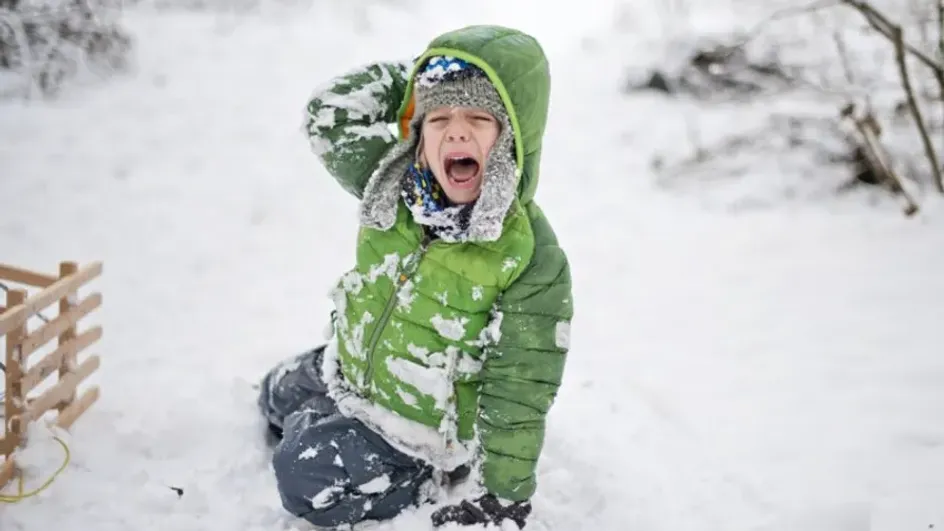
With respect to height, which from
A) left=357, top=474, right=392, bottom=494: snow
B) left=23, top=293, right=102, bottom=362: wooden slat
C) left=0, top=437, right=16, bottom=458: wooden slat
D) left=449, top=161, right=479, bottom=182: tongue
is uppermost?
left=449, top=161, right=479, bottom=182: tongue

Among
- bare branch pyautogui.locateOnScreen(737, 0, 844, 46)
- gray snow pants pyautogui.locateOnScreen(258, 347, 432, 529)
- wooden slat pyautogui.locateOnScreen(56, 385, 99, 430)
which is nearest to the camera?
gray snow pants pyautogui.locateOnScreen(258, 347, 432, 529)

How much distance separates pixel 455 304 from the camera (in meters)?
2.11

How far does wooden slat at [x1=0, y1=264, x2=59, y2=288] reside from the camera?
8.52 feet

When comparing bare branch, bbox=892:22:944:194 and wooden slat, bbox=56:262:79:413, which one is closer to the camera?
wooden slat, bbox=56:262:79:413

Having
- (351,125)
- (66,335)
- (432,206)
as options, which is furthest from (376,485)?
(66,335)

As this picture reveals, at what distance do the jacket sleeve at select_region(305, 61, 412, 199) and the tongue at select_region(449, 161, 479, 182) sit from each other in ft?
0.96

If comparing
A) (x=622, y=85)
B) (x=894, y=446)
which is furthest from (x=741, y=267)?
(x=622, y=85)

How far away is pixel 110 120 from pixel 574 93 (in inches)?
173

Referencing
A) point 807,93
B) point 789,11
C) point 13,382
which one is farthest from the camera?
point 807,93

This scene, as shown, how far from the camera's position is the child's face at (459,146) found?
2.00 meters

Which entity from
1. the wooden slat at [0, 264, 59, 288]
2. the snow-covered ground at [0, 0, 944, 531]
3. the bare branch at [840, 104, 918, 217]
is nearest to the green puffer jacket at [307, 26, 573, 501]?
the snow-covered ground at [0, 0, 944, 531]

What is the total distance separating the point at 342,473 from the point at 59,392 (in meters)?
1.04

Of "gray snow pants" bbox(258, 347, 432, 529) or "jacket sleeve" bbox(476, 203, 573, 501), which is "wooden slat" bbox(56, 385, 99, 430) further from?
"jacket sleeve" bbox(476, 203, 573, 501)

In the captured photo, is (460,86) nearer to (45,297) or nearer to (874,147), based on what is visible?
(45,297)
